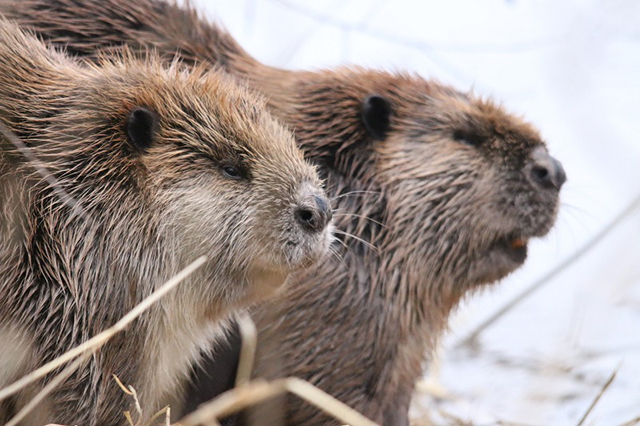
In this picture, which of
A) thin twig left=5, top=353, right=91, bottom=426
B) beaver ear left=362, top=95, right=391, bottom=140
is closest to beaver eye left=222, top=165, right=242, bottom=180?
thin twig left=5, top=353, right=91, bottom=426

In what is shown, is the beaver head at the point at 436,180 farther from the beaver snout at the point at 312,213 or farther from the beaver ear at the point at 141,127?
the beaver ear at the point at 141,127

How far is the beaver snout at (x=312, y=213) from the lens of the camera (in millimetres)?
3473

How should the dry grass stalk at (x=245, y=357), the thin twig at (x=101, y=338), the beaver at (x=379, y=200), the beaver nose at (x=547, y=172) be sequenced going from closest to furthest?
the thin twig at (x=101, y=338) → the dry grass stalk at (x=245, y=357) → the beaver at (x=379, y=200) → the beaver nose at (x=547, y=172)

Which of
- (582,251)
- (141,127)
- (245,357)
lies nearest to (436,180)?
(582,251)

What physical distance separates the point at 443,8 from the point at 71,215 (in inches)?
115

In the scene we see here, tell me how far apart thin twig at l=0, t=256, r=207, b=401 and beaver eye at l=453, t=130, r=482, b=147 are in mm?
1699

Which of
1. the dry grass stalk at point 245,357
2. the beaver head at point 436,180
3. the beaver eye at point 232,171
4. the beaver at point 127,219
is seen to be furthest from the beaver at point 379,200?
the beaver eye at point 232,171

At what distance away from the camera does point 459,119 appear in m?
4.64

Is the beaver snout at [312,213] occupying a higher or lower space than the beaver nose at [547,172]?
lower

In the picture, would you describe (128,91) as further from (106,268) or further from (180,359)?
(180,359)

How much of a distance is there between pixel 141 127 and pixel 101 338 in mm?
819

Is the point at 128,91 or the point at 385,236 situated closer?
the point at 128,91

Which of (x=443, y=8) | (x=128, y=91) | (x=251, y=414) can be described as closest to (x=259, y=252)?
(x=128, y=91)

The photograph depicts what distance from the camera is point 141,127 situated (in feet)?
11.5
